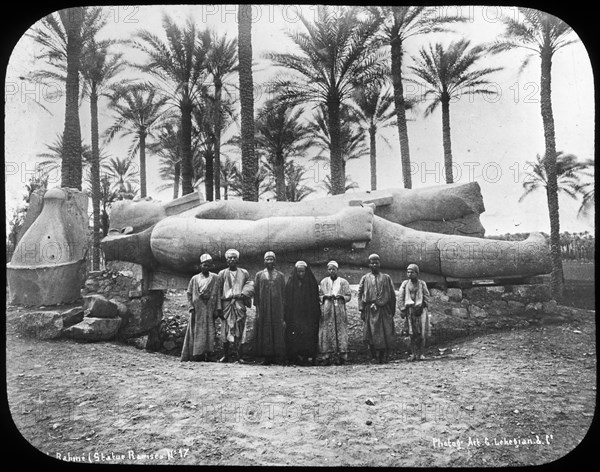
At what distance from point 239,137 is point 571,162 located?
419 cm

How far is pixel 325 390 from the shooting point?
377cm

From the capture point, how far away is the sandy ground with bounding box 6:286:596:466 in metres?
3.25

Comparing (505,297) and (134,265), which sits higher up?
(134,265)


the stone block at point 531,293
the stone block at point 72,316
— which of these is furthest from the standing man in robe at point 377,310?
the stone block at point 72,316

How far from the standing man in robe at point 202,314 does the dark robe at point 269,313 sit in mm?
526

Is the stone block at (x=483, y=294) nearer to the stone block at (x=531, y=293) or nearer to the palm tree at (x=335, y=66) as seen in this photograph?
the stone block at (x=531, y=293)

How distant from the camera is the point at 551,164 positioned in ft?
14.8

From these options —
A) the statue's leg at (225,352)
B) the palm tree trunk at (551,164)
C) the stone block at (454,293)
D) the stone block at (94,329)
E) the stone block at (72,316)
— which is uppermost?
the palm tree trunk at (551,164)

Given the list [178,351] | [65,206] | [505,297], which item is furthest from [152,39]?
[505,297]

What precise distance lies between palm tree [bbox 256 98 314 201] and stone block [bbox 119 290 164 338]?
9.00ft

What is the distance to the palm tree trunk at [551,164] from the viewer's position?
4.25 meters

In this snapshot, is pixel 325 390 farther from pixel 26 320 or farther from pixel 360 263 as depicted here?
pixel 26 320

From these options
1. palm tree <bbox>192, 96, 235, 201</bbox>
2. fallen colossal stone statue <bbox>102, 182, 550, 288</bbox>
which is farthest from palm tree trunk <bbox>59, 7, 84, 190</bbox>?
palm tree <bbox>192, 96, 235, 201</bbox>

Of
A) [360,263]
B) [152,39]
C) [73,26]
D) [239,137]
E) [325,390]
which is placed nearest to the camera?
[325,390]
